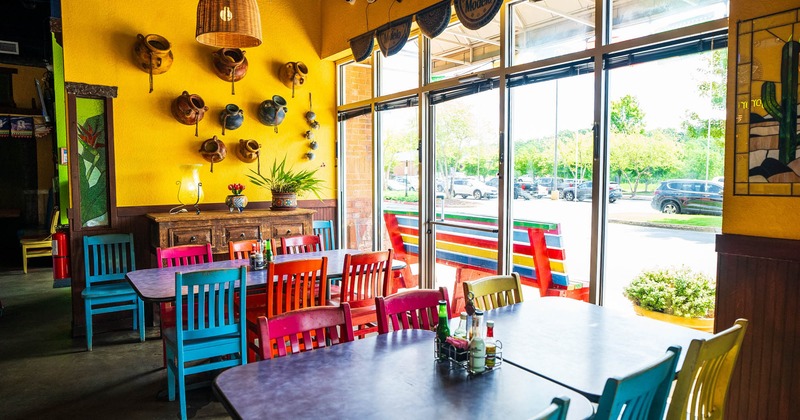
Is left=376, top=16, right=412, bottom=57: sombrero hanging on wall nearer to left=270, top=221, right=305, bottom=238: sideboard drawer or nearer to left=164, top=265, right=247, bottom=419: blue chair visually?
left=270, top=221, right=305, bottom=238: sideboard drawer

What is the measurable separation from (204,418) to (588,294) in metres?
2.62

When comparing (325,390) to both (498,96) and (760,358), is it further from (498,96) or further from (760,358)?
(498,96)

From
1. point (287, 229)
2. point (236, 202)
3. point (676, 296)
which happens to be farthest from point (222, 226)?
point (676, 296)

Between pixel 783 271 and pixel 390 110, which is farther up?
pixel 390 110

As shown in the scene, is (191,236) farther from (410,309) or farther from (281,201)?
(410,309)

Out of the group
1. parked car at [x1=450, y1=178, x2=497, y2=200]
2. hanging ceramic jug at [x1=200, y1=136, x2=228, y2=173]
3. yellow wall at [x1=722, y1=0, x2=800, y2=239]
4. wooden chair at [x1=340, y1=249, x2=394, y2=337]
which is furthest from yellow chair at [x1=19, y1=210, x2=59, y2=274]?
yellow wall at [x1=722, y1=0, x2=800, y2=239]

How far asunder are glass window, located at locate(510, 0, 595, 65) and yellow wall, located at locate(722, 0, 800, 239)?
3.14 feet

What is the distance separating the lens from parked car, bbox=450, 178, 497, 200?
14.0 feet

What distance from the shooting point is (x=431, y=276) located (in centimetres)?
488

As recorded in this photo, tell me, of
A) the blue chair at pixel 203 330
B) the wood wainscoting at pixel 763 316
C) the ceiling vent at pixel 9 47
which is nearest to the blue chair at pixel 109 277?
the blue chair at pixel 203 330

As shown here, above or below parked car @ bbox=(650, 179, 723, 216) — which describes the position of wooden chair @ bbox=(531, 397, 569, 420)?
below

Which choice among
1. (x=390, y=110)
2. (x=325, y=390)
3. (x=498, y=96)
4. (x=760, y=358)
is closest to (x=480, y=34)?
(x=498, y=96)

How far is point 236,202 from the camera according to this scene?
513 cm

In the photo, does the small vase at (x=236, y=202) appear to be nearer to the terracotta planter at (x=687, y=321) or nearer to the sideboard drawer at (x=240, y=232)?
the sideboard drawer at (x=240, y=232)
